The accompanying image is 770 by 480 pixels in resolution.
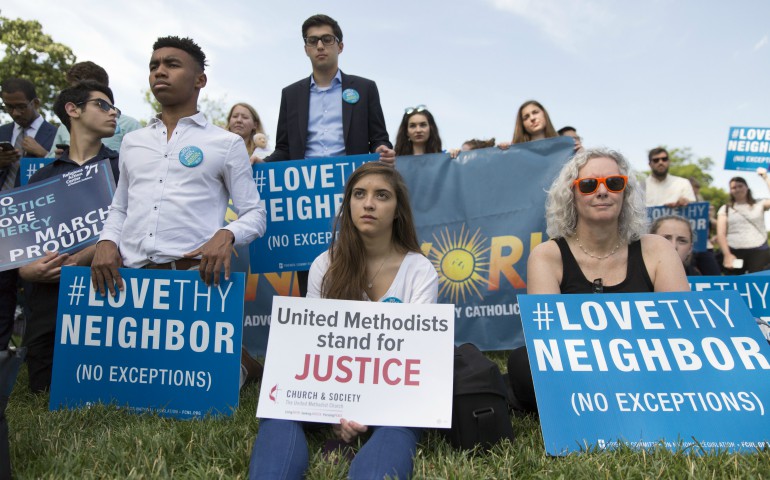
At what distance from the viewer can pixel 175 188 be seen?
3.28 meters

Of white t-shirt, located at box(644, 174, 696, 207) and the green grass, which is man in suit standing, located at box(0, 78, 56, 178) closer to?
the green grass

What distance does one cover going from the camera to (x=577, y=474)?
2.06 metres

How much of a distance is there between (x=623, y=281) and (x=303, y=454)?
6.15ft

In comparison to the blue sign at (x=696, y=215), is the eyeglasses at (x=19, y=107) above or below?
above

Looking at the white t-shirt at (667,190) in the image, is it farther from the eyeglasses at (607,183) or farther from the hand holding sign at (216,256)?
the hand holding sign at (216,256)

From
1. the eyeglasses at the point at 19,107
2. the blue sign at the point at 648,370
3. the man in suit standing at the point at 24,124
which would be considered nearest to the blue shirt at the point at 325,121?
the blue sign at the point at 648,370

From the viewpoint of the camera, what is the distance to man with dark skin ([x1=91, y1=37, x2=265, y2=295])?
324 cm

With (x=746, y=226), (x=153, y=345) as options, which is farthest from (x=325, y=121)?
(x=746, y=226)

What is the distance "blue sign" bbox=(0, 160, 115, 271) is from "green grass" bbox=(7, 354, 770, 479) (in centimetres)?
127

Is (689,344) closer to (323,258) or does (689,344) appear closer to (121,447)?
(323,258)

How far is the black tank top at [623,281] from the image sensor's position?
304 centimetres

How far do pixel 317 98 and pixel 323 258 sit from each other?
184 centimetres

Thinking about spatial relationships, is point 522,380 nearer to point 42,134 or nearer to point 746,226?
point 42,134

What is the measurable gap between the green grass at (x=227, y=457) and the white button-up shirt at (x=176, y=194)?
99 cm
